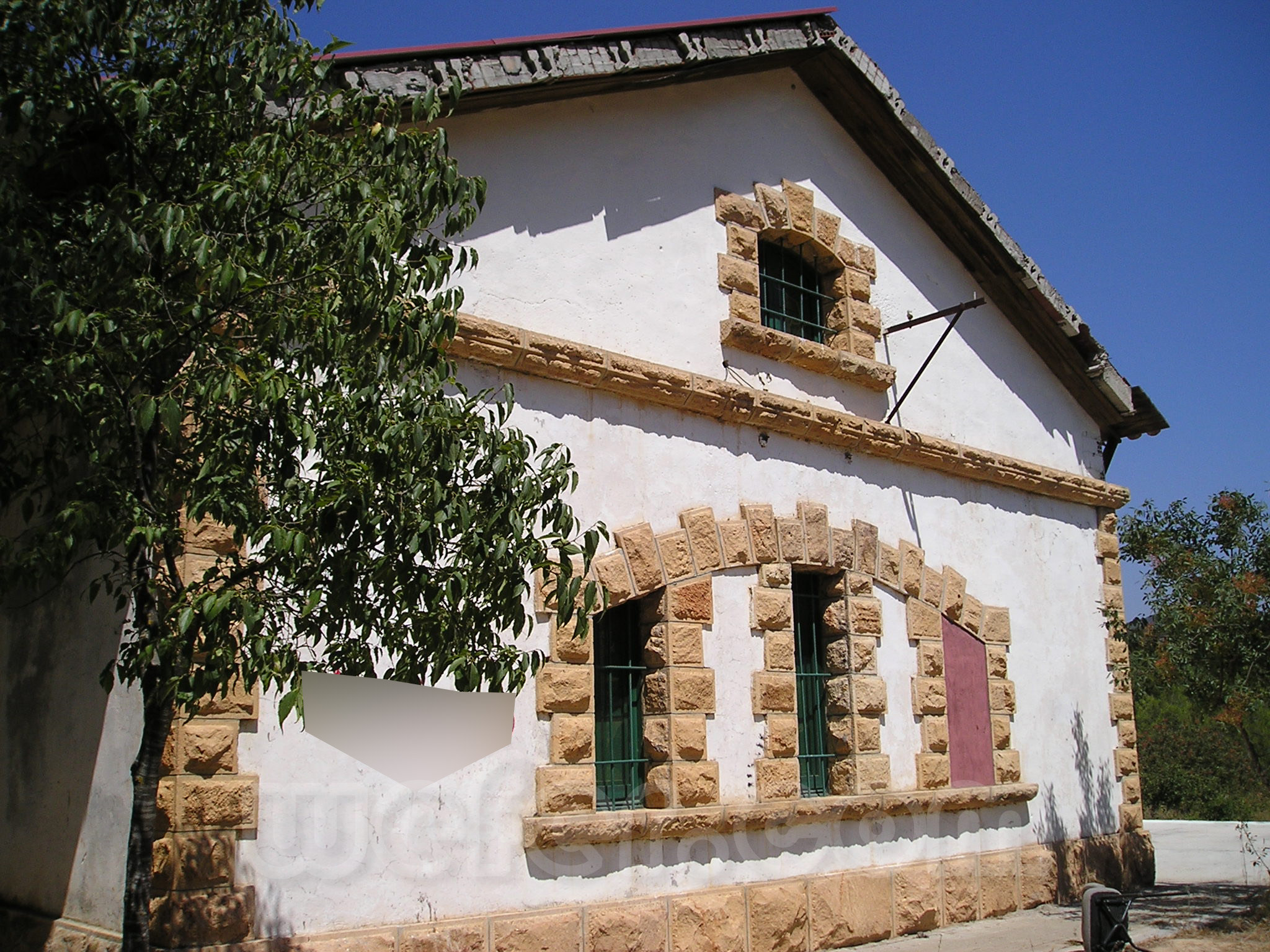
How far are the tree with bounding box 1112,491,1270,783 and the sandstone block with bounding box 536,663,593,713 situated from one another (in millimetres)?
5667

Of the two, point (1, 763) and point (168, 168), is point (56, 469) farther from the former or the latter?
point (1, 763)

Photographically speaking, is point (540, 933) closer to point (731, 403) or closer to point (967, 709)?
point (731, 403)

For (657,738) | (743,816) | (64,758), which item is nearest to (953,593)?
(743,816)

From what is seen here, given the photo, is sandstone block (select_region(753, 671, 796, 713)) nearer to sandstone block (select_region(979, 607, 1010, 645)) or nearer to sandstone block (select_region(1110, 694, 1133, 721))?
sandstone block (select_region(979, 607, 1010, 645))

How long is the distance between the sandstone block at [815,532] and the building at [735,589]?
0.15ft

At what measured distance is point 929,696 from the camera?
33.3ft

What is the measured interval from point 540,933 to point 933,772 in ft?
13.5

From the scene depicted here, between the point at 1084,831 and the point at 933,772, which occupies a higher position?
the point at 933,772

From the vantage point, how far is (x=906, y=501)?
10594 mm

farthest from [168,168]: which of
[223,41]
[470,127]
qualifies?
[470,127]

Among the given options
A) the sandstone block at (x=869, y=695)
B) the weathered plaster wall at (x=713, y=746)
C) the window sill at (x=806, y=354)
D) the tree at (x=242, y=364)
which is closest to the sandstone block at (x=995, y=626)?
the weathered plaster wall at (x=713, y=746)

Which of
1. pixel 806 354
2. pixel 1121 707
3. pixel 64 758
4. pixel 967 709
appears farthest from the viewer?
pixel 1121 707

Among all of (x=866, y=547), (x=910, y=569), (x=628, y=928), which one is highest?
(x=866, y=547)

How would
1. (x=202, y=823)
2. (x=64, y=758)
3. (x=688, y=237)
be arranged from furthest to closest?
(x=688, y=237)
(x=64, y=758)
(x=202, y=823)
